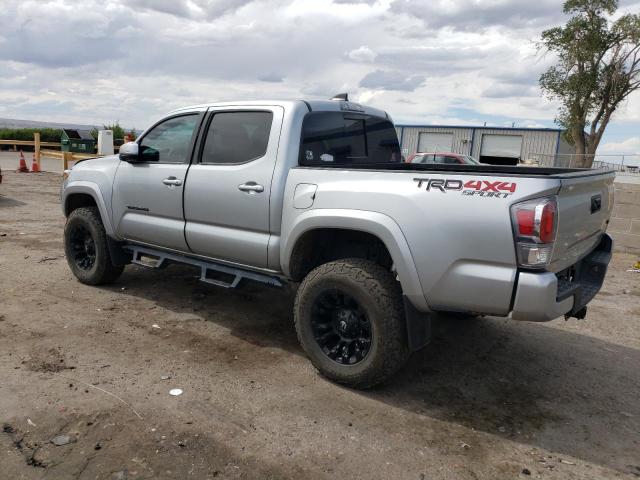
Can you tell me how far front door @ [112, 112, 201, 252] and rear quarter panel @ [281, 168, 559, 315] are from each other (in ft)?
6.23

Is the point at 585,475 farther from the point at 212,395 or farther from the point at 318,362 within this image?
the point at 212,395

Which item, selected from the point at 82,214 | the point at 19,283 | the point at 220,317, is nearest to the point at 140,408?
the point at 220,317

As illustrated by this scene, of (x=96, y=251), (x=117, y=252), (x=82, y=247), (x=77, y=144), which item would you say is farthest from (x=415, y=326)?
(x=77, y=144)

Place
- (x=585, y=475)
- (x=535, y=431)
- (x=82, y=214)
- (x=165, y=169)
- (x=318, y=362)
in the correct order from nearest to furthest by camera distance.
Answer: (x=585, y=475)
(x=535, y=431)
(x=318, y=362)
(x=165, y=169)
(x=82, y=214)

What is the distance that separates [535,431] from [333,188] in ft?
6.52

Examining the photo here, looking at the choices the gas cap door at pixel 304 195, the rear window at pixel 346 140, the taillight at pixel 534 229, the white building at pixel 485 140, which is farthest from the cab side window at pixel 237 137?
the white building at pixel 485 140

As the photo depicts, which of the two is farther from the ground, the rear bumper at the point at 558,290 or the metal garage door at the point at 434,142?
the metal garage door at the point at 434,142

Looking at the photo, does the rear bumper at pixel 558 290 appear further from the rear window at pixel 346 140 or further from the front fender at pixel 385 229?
the rear window at pixel 346 140

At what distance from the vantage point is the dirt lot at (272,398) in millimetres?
2844

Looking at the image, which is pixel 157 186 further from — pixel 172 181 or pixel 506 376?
pixel 506 376

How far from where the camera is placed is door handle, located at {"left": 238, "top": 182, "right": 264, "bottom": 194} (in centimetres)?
398

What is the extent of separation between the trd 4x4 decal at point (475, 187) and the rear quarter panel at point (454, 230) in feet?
0.04

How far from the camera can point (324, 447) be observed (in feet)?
9.79

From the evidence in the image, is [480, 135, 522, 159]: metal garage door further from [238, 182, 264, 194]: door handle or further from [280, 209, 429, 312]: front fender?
[280, 209, 429, 312]: front fender
